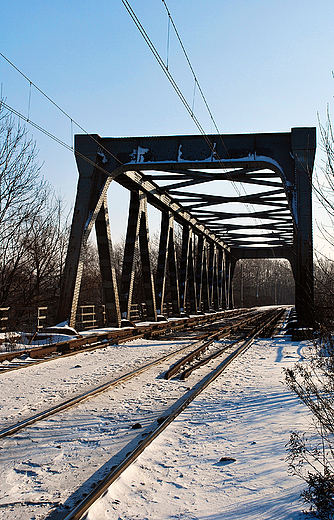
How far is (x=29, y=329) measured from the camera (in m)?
14.0

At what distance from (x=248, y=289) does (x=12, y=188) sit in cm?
8553

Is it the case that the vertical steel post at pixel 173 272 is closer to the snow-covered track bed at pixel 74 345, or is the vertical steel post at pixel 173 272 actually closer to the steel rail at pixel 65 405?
the snow-covered track bed at pixel 74 345

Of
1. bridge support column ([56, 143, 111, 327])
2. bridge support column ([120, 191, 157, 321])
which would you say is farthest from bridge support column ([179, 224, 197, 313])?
bridge support column ([56, 143, 111, 327])

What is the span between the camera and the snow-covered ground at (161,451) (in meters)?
3.16

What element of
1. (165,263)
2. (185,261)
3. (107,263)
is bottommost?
(107,263)

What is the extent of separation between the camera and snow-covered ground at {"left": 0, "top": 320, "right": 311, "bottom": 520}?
10.4ft

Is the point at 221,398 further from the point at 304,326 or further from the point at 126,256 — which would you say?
the point at 126,256

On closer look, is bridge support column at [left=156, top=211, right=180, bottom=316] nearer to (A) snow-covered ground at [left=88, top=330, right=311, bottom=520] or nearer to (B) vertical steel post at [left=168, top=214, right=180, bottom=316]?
(B) vertical steel post at [left=168, top=214, right=180, bottom=316]

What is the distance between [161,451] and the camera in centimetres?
428

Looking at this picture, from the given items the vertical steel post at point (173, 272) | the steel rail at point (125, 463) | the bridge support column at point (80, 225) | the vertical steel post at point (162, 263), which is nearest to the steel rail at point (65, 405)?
the steel rail at point (125, 463)

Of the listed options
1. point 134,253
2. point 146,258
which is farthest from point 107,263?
point 146,258

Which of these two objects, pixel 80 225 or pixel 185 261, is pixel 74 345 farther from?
pixel 185 261

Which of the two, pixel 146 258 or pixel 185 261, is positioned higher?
pixel 185 261

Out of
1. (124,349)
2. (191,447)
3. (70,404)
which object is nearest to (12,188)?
(124,349)
